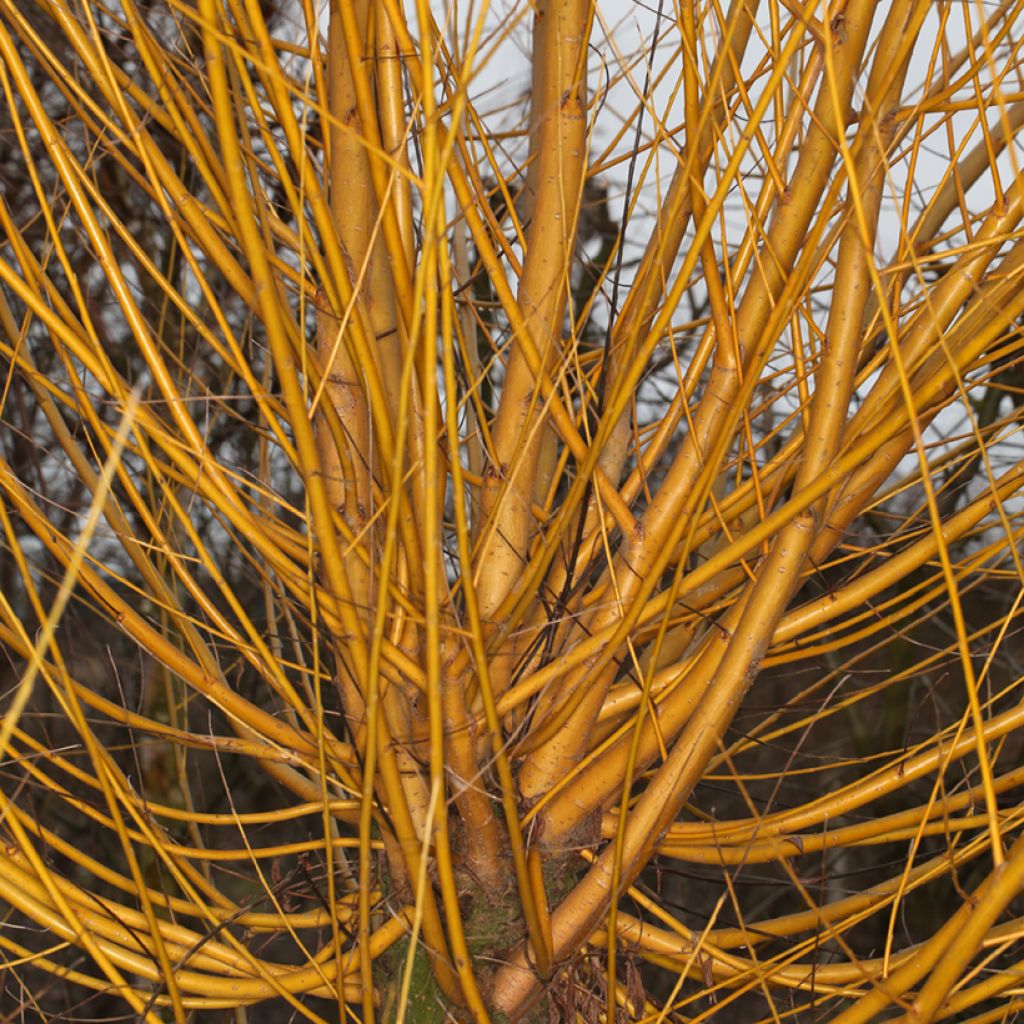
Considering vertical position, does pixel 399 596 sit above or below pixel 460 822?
above

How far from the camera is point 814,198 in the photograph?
1.49ft

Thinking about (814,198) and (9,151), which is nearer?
(814,198)

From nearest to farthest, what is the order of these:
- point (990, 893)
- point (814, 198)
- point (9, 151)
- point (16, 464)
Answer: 1. point (990, 893)
2. point (814, 198)
3. point (9, 151)
4. point (16, 464)

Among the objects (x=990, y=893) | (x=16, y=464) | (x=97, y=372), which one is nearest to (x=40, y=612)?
(x=97, y=372)

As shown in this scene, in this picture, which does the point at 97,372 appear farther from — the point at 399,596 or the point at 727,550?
the point at 727,550

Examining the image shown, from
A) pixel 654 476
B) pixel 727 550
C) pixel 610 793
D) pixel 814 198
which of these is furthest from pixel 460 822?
pixel 654 476

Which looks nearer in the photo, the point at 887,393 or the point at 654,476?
the point at 887,393

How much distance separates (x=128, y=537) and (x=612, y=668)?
0.26m

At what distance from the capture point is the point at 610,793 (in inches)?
20.4

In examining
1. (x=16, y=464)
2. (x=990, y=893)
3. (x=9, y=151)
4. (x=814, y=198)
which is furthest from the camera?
(x=16, y=464)

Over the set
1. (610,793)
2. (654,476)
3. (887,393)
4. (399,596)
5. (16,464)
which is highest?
(887,393)

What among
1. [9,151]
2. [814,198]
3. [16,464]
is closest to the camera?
[814,198]

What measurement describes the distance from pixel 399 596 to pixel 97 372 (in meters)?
0.16

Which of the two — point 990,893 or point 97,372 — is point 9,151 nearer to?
point 97,372
